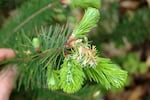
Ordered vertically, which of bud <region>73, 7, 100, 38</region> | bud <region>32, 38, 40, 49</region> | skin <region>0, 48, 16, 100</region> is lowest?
skin <region>0, 48, 16, 100</region>

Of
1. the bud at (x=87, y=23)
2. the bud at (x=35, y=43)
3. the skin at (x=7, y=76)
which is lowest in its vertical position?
the skin at (x=7, y=76)

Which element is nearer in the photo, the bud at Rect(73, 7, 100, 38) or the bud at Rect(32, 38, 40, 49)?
the bud at Rect(73, 7, 100, 38)

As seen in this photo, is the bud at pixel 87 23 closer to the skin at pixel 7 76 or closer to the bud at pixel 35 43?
the bud at pixel 35 43

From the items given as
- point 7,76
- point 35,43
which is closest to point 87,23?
point 35,43

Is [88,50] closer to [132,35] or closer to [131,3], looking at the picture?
[132,35]

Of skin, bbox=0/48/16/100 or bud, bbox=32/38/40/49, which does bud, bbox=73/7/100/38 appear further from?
skin, bbox=0/48/16/100

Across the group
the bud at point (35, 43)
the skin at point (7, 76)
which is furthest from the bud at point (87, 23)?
the skin at point (7, 76)

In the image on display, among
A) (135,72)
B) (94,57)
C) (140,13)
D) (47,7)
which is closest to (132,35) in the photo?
(140,13)

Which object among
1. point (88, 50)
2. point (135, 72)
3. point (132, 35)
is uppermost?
point (88, 50)

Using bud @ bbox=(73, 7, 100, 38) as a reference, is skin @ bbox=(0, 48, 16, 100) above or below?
below

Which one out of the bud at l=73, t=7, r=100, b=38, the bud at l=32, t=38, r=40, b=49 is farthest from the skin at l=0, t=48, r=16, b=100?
the bud at l=73, t=7, r=100, b=38

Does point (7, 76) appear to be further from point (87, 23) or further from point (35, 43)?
point (87, 23)
